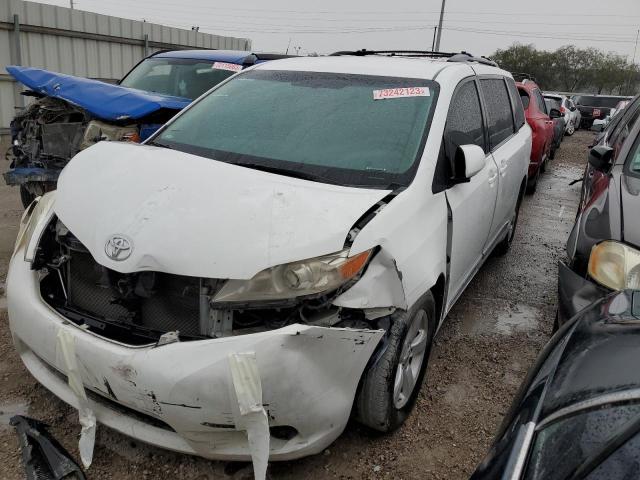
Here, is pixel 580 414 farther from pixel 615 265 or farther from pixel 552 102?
pixel 552 102

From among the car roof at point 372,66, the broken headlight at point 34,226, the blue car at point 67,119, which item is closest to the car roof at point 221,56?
the blue car at point 67,119

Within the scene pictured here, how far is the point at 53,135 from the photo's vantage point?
4.82 metres

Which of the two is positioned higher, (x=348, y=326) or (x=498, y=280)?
(x=348, y=326)

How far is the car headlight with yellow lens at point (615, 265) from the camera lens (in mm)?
2514

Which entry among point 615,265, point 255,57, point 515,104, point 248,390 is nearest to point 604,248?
point 615,265

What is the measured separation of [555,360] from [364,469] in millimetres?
1079

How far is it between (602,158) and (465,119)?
1103 millimetres

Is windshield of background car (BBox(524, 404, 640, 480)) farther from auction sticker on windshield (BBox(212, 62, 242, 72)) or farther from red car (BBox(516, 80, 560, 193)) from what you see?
red car (BBox(516, 80, 560, 193))

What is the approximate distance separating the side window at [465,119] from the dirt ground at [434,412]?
131 cm

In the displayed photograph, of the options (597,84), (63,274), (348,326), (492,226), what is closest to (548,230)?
(492,226)

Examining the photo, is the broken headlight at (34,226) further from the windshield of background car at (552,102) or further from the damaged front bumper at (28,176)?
the windshield of background car at (552,102)

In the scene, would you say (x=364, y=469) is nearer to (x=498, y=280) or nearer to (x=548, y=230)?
(x=498, y=280)

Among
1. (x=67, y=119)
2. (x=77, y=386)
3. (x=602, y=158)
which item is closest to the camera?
(x=77, y=386)

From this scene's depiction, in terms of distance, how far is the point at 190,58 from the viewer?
6.30 m
